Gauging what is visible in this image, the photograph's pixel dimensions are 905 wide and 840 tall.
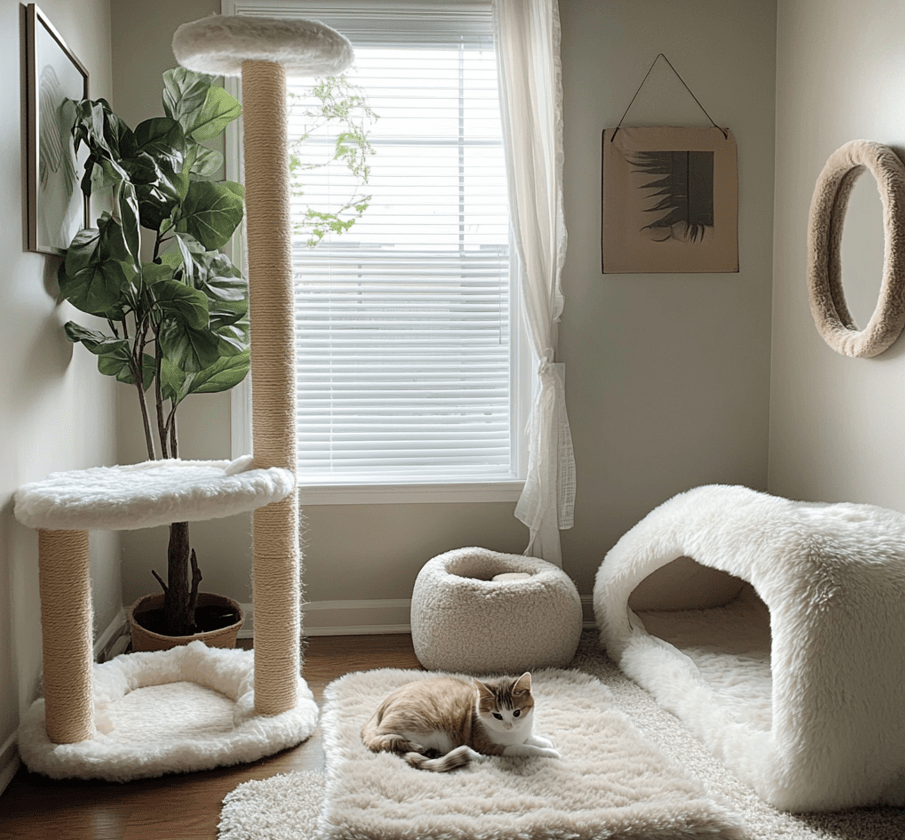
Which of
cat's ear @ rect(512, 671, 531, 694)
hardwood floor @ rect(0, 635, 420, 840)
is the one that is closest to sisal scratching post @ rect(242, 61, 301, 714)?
hardwood floor @ rect(0, 635, 420, 840)

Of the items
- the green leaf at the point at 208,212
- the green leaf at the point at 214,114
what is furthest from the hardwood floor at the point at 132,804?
the green leaf at the point at 214,114

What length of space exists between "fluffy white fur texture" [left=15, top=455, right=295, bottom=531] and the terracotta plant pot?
26.3 inches

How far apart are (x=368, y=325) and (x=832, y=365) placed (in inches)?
64.1

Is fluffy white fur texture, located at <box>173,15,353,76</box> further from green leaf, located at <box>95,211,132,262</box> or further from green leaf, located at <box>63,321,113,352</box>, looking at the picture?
green leaf, located at <box>63,321,113,352</box>

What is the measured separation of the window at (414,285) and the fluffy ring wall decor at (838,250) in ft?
3.48

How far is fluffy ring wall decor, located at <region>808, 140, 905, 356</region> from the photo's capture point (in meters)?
Answer: 2.52

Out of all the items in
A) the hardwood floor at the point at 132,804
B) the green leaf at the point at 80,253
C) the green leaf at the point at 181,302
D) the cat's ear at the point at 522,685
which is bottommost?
the hardwood floor at the point at 132,804

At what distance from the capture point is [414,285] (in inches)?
126

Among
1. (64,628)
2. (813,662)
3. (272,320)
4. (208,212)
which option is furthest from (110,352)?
(813,662)

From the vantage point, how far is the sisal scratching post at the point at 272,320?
7.38 feet

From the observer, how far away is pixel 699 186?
3.19m

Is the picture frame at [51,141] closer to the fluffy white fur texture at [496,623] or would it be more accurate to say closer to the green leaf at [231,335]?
the green leaf at [231,335]

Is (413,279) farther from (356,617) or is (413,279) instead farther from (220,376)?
(356,617)

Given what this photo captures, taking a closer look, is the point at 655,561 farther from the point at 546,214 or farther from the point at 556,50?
the point at 556,50
